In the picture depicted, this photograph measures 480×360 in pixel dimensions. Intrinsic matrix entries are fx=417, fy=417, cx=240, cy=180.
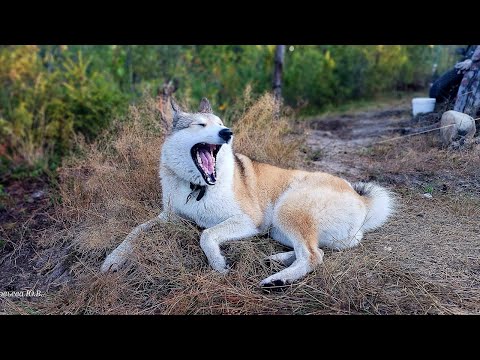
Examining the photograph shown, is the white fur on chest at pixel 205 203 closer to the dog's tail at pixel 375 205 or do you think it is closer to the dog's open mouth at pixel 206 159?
the dog's open mouth at pixel 206 159

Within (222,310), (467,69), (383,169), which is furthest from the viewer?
(467,69)

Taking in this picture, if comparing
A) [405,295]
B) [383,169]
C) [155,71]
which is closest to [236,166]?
[405,295]

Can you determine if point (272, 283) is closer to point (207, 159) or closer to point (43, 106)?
point (207, 159)

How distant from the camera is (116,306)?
137 inches

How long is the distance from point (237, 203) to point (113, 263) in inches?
50.7

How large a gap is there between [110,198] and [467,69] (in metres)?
5.94

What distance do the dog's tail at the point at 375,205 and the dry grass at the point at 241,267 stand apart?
11 centimetres

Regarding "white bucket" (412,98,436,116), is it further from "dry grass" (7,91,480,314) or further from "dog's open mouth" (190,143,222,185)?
"dog's open mouth" (190,143,222,185)

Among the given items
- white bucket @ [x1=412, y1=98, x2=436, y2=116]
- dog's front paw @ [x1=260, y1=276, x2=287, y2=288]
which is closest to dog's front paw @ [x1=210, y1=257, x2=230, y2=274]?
dog's front paw @ [x1=260, y1=276, x2=287, y2=288]

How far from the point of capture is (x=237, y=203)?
404 centimetres

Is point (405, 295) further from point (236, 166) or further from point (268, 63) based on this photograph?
point (268, 63)

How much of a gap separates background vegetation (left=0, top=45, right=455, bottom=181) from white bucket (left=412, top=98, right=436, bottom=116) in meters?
3.16

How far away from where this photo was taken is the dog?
379 centimetres

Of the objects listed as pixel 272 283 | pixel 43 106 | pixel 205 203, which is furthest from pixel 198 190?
pixel 43 106
